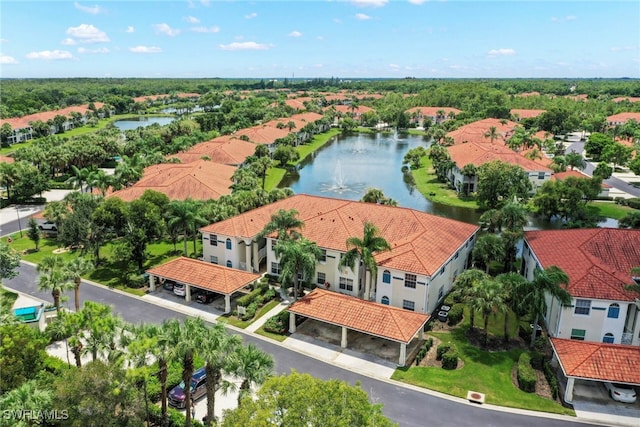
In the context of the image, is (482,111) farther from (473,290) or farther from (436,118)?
(473,290)

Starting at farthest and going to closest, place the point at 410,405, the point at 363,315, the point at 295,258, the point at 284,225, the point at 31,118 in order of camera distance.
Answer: the point at 31,118 → the point at 284,225 → the point at 295,258 → the point at 363,315 → the point at 410,405

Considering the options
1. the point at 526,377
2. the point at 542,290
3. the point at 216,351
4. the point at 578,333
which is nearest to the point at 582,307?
the point at 578,333

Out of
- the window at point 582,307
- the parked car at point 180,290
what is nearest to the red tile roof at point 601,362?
the window at point 582,307

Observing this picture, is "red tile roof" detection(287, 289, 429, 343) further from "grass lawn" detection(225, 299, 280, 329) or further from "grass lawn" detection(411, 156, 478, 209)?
"grass lawn" detection(411, 156, 478, 209)

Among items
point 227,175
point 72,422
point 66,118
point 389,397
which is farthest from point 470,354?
point 66,118

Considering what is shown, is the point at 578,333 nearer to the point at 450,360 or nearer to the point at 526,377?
the point at 526,377
